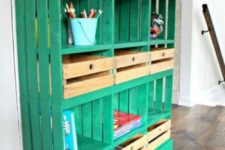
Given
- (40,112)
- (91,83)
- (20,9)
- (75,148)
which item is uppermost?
(20,9)

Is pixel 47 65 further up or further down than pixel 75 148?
further up

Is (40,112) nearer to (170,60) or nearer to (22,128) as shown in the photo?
(22,128)

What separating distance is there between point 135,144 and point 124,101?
1.03ft

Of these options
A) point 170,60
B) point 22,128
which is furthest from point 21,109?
point 170,60

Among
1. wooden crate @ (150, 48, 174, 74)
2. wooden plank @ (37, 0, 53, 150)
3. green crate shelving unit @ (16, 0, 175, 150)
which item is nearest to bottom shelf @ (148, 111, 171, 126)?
green crate shelving unit @ (16, 0, 175, 150)

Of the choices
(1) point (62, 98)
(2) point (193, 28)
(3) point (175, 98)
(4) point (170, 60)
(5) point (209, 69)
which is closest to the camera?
(1) point (62, 98)

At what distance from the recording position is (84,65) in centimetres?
135

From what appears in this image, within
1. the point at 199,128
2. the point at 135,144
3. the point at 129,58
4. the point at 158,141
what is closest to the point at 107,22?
the point at 129,58

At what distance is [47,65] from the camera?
1260 mm

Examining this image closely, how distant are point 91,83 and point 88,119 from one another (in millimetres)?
325

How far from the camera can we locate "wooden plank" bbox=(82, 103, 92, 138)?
5.37 ft

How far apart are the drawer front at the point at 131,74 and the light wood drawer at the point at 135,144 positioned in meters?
0.42

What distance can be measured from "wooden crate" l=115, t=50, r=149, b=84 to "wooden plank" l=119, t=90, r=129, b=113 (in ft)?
0.74

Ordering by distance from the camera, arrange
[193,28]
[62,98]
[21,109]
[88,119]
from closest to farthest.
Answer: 1. [62,98]
2. [21,109]
3. [88,119]
4. [193,28]
